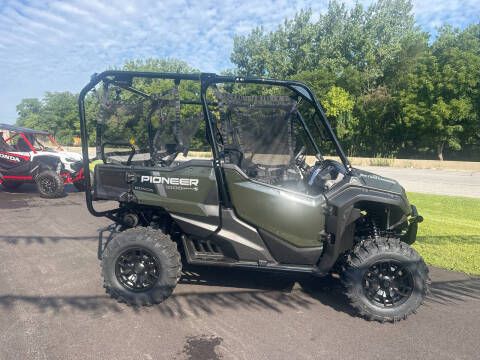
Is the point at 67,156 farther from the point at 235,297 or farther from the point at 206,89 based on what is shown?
the point at 235,297

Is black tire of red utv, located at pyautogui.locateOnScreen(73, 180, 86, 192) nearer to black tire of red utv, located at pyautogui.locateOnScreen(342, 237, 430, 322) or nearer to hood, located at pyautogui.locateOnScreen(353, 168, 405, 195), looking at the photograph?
hood, located at pyautogui.locateOnScreen(353, 168, 405, 195)

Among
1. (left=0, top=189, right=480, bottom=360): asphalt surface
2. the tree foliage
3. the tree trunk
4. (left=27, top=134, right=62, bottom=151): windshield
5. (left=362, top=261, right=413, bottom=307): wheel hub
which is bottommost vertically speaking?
(left=0, top=189, right=480, bottom=360): asphalt surface

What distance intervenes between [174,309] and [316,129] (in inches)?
95.1

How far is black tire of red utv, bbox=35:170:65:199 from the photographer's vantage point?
10023mm

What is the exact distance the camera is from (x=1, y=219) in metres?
7.39

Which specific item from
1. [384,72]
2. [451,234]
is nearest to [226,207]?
[451,234]

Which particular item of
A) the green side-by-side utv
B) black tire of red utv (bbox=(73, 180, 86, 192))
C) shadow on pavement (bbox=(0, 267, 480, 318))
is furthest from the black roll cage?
black tire of red utv (bbox=(73, 180, 86, 192))

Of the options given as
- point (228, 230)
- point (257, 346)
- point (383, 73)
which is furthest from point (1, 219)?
point (383, 73)

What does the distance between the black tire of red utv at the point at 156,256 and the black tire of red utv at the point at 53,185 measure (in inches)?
283

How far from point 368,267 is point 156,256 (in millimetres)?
2054

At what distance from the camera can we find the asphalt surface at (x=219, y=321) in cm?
290

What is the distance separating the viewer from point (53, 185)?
10.0m

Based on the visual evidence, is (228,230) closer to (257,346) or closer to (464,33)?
(257,346)

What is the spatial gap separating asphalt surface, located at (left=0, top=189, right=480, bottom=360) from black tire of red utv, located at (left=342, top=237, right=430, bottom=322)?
10 centimetres
